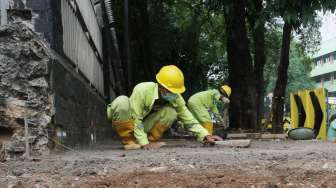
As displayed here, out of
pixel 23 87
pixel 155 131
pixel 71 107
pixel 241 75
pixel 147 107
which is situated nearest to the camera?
pixel 23 87

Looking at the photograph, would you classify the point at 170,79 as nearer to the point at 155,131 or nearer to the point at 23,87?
the point at 155,131

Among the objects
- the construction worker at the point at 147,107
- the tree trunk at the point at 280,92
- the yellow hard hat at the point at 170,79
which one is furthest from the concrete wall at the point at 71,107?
the tree trunk at the point at 280,92

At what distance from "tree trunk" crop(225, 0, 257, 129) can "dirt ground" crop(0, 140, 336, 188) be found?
320 inches

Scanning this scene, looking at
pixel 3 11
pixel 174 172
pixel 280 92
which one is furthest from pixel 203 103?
pixel 174 172

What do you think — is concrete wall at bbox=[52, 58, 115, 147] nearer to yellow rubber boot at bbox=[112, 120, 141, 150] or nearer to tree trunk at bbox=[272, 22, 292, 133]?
yellow rubber boot at bbox=[112, 120, 141, 150]

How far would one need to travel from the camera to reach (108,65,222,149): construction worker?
6.53 m

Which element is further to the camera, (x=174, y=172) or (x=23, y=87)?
(x=23, y=87)

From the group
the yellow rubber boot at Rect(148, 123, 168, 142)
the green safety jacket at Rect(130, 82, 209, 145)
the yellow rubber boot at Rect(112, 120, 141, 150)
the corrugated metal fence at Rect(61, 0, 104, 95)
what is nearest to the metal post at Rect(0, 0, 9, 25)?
the corrugated metal fence at Rect(61, 0, 104, 95)

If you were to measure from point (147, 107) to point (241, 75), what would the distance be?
6.36 metres

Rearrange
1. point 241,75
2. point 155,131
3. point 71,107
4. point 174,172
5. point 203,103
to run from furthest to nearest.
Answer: point 241,75 → point 203,103 → point 155,131 → point 71,107 → point 174,172

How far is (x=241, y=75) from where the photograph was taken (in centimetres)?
1273

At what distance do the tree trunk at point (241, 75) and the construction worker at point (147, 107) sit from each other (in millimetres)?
5832

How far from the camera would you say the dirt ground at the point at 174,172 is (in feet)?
11.5

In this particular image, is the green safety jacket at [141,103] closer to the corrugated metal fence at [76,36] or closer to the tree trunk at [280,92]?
the corrugated metal fence at [76,36]
